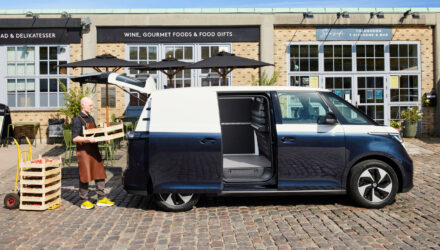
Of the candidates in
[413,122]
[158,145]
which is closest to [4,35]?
Answer: [158,145]

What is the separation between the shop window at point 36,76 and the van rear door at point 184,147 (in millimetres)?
10254

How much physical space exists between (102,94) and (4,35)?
390cm

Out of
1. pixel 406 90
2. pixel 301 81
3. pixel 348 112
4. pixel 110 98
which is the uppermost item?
pixel 301 81

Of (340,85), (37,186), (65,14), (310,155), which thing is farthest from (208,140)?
(65,14)

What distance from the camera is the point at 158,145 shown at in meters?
5.70

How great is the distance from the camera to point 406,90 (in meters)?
15.5

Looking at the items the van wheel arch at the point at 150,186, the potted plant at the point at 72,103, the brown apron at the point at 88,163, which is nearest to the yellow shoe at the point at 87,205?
the brown apron at the point at 88,163

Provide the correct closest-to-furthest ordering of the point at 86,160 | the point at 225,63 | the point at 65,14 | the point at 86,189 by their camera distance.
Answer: the point at 86,160 → the point at 86,189 → the point at 225,63 → the point at 65,14

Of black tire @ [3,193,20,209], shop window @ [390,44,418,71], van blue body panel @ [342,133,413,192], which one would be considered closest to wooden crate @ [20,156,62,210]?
black tire @ [3,193,20,209]

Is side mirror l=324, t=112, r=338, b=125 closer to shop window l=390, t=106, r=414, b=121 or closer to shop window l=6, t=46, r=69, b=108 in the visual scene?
shop window l=390, t=106, r=414, b=121

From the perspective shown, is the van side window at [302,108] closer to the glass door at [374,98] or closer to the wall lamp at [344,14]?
the wall lamp at [344,14]

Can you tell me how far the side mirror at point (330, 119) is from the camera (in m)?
5.73

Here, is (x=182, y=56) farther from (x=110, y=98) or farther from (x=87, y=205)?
A: (x=87, y=205)

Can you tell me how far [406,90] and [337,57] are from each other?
2.78m
